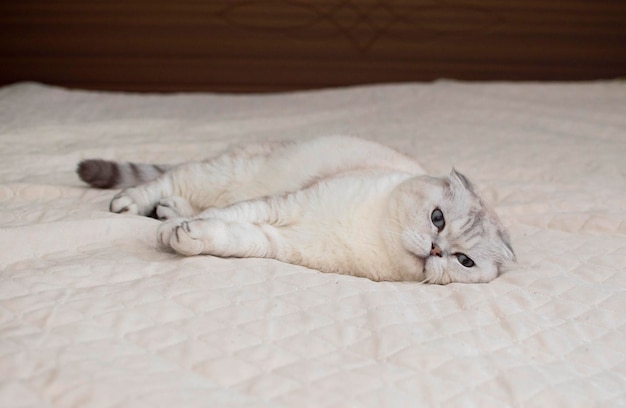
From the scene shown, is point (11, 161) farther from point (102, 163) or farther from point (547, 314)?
point (547, 314)

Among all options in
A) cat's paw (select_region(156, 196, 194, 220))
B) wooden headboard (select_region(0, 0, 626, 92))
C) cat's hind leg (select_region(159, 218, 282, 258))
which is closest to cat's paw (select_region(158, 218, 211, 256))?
cat's hind leg (select_region(159, 218, 282, 258))

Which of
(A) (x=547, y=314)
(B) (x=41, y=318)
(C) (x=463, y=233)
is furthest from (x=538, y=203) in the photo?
(B) (x=41, y=318)

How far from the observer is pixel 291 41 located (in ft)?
Result: 12.6

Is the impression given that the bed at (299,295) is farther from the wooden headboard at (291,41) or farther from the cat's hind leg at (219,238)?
the wooden headboard at (291,41)

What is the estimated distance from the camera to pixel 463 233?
1739 millimetres

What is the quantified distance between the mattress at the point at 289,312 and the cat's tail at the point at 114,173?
1.7 inches

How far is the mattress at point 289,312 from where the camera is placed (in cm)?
110

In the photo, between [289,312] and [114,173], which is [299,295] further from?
[114,173]

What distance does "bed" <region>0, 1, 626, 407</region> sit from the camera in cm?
112

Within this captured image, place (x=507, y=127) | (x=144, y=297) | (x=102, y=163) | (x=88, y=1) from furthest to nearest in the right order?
(x=88, y=1), (x=507, y=127), (x=102, y=163), (x=144, y=297)

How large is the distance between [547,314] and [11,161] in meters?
1.81

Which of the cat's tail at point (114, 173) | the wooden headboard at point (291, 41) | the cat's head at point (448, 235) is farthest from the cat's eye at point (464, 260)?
the wooden headboard at point (291, 41)

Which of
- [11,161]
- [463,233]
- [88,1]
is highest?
[88,1]

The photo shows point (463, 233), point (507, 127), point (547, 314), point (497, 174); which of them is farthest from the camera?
point (507, 127)
